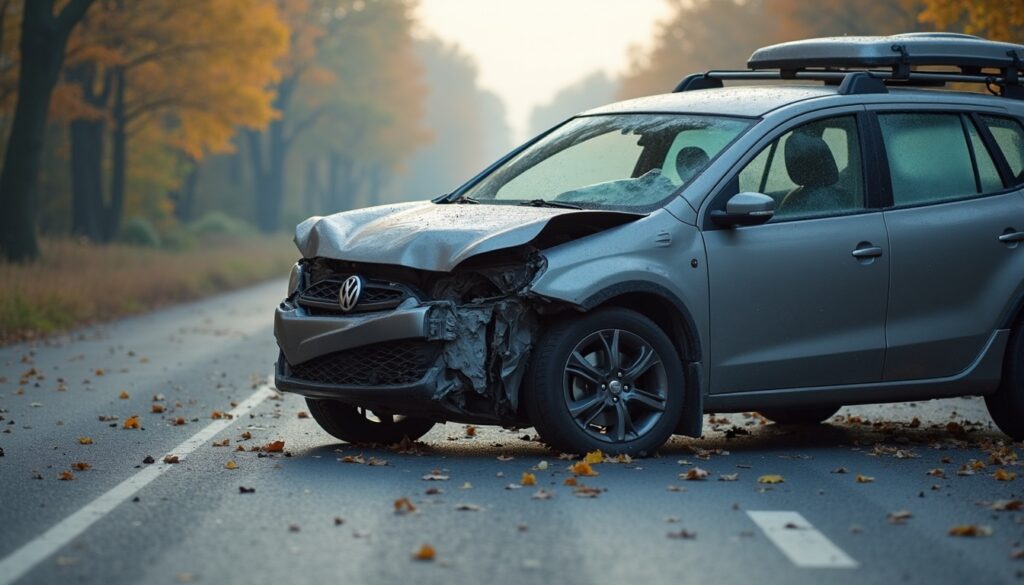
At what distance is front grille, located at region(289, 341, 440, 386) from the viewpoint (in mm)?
7965

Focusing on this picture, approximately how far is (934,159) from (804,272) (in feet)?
4.25

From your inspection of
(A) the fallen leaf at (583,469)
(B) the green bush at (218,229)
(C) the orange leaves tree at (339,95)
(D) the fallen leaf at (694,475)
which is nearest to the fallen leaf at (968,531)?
(D) the fallen leaf at (694,475)

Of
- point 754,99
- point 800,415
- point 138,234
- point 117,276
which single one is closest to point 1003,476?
point 754,99

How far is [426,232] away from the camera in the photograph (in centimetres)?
815

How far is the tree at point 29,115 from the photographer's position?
2491 centimetres

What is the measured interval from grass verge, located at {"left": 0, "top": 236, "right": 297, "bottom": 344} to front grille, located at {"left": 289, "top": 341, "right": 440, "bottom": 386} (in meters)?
10.6

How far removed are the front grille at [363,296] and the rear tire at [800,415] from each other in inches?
132

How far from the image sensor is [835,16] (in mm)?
37562

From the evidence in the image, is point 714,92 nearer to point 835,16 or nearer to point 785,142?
point 785,142

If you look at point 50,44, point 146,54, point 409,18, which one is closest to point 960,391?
point 50,44

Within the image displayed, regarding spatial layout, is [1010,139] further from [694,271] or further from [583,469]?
[583,469]

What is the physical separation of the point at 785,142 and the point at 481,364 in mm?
2139

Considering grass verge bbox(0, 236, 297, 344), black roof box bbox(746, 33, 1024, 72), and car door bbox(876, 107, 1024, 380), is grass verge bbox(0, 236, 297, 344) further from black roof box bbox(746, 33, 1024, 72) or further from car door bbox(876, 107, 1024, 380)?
car door bbox(876, 107, 1024, 380)

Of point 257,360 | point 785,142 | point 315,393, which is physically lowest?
point 257,360
